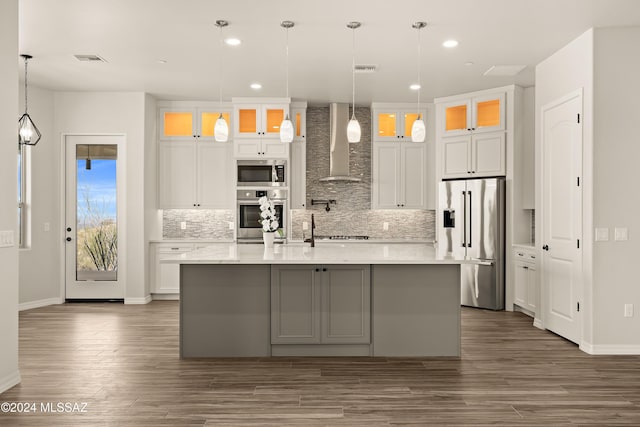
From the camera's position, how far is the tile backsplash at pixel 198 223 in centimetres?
791

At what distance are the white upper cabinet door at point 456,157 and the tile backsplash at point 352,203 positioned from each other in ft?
3.14

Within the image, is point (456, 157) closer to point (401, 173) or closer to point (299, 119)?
point (401, 173)

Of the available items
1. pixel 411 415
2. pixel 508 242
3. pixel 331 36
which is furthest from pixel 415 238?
pixel 411 415

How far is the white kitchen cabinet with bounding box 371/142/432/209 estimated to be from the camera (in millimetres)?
7801

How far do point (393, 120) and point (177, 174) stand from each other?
3.28 metres

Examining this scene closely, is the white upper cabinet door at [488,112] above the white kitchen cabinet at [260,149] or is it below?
above

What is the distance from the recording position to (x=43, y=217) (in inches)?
278

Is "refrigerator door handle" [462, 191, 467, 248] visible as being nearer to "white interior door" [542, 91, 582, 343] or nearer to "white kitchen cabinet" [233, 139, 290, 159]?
"white interior door" [542, 91, 582, 343]

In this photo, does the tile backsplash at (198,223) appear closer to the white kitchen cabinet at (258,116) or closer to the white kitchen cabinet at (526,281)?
the white kitchen cabinet at (258,116)

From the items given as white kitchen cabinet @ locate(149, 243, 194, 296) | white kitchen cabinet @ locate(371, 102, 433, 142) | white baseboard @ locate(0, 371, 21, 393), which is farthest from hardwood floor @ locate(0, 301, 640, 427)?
white kitchen cabinet @ locate(371, 102, 433, 142)

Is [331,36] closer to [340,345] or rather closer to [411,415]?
[340,345]

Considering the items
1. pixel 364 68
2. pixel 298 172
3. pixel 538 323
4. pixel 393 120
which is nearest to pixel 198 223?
pixel 298 172

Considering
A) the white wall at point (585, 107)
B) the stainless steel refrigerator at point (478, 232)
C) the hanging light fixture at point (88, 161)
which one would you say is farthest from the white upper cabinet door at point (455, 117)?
the hanging light fixture at point (88, 161)

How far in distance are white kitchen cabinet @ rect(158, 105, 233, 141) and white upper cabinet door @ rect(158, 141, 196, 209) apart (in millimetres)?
135
